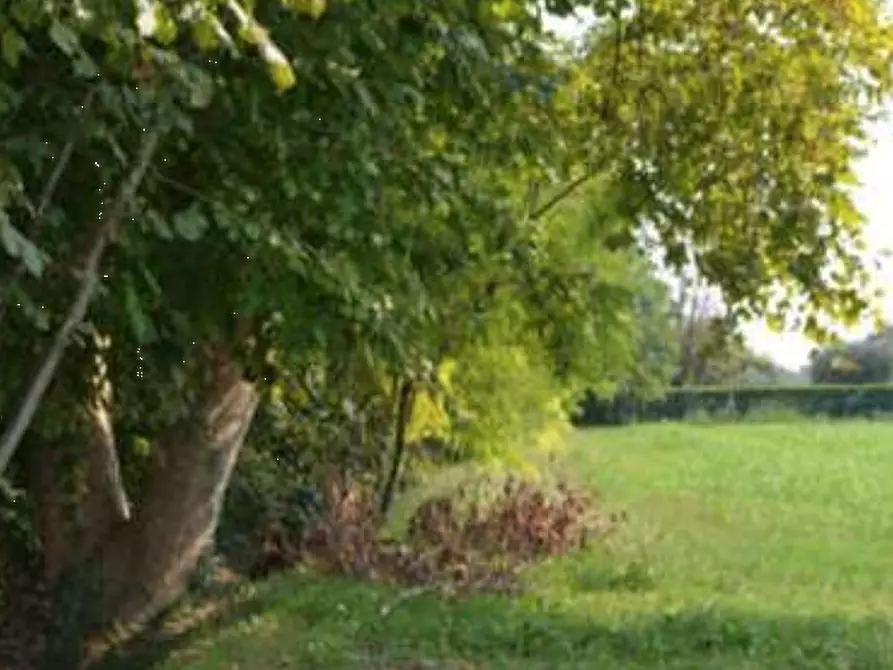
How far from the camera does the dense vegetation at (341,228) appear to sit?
6.44 meters

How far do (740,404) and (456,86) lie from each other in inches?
1982

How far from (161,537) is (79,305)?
6745mm

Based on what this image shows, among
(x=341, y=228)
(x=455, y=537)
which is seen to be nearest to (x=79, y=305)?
(x=341, y=228)

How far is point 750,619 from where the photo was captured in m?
11.0

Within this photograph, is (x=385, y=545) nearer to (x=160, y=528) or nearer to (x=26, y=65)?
(x=160, y=528)

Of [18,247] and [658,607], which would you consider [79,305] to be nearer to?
[18,247]

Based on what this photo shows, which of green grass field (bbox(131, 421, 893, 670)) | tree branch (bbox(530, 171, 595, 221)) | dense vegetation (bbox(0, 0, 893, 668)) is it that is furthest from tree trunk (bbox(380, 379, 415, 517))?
tree branch (bbox(530, 171, 595, 221))

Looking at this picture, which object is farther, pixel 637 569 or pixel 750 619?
pixel 637 569

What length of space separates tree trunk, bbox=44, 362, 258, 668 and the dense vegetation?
0.02m

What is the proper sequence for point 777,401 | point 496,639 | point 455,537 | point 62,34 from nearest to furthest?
point 62,34 → point 496,639 → point 455,537 → point 777,401

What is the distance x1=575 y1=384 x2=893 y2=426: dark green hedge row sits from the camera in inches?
2226

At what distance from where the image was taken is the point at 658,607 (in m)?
12.5

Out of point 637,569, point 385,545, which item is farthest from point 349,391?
point 637,569

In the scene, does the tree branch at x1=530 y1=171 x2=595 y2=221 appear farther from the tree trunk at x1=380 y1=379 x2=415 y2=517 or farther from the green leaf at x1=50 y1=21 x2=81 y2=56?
the green leaf at x1=50 y1=21 x2=81 y2=56
